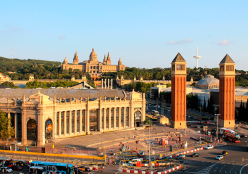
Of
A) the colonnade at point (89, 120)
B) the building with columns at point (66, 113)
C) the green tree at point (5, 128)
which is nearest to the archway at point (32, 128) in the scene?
the building with columns at point (66, 113)

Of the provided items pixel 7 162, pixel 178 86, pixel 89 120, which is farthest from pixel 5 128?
pixel 178 86

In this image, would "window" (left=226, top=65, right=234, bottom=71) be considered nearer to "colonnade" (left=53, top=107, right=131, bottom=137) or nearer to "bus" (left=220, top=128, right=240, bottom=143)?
"bus" (left=220, top=128, right=240, bottom=143)

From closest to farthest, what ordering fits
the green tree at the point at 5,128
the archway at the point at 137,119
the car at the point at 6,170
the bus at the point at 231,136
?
the car at the point at 6,170 → the green tree at the point at 5,128 → the bus at the point at 231,136 → the archway at the point at 137,119

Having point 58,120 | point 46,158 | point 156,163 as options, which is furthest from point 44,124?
point 156,163

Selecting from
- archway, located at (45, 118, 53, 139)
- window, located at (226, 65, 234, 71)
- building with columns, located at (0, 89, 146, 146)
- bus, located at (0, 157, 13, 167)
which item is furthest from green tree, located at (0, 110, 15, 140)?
window, located at (226, 65, 234, 71)

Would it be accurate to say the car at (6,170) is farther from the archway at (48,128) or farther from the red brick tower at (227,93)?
the red brick tower at (227,93)
